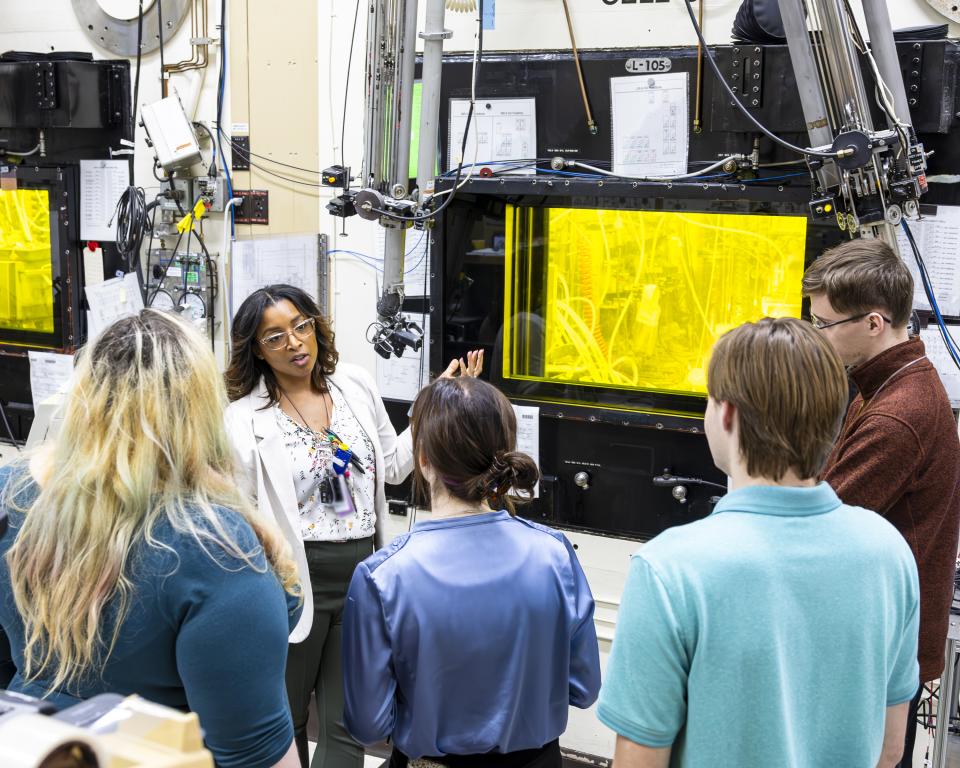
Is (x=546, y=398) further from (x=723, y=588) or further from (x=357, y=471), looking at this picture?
(x=723, y=588)

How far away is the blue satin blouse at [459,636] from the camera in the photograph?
161 centimetres

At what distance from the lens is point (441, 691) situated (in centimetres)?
164

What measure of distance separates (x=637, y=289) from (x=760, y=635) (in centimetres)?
178

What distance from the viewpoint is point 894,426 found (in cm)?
186

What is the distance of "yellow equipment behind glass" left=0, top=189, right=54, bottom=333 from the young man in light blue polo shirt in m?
3.28

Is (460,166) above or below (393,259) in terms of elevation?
above

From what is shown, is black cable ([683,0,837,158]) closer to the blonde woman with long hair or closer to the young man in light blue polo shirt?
the young man in light blue polo shirt

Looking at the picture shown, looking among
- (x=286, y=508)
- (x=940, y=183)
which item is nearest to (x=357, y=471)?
(x=286, y=508)

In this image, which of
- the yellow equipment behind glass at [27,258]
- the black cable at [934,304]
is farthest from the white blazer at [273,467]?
the yellow equipment behind glass at [27,258]

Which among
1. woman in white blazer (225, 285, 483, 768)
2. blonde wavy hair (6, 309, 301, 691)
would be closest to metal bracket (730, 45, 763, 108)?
woman in white blazer (225, 285, 483, 768)

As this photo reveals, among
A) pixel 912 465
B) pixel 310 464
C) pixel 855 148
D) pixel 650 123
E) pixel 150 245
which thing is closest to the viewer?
pixel 912 465

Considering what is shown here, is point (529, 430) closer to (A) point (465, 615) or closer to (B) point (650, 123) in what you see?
(B) point (650, 123)

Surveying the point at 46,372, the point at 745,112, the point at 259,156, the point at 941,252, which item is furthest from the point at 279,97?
the point at 941,252

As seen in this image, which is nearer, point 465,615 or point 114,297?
point 465,615
